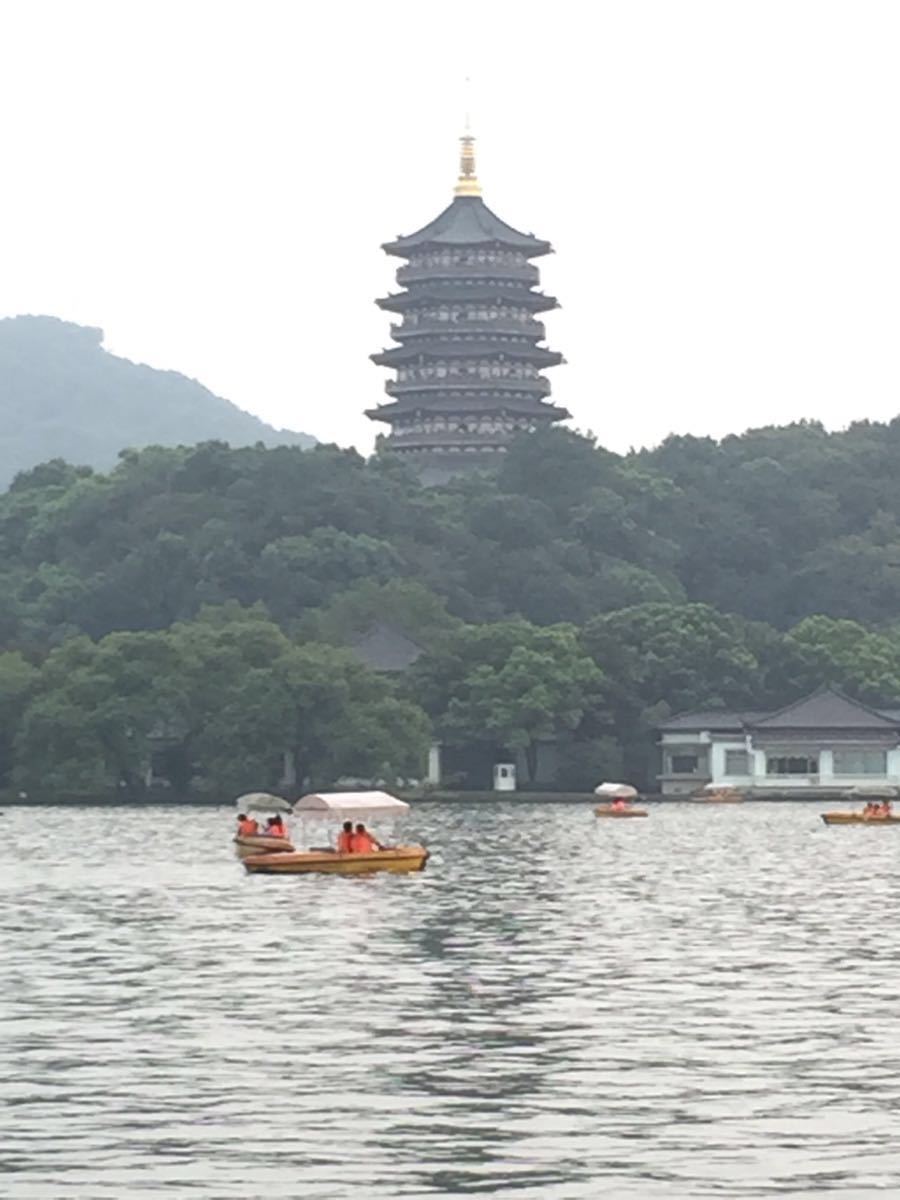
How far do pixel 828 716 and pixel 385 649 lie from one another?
19.1 m

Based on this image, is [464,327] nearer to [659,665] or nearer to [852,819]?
[659,665]

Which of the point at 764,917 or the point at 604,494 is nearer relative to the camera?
the point at 764,917

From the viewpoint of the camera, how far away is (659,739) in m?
124

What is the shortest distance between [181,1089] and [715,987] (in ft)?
36.1

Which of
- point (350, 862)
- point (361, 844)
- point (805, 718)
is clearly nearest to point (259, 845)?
point (361, 844)

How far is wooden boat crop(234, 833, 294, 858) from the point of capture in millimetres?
65188

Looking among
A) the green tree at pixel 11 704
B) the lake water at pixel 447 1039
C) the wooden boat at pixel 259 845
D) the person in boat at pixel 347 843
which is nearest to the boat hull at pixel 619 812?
the green tree at pixel 11 704

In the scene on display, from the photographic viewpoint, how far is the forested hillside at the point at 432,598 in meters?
110

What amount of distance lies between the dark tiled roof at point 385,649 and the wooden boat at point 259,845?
57.2 m

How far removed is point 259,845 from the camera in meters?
67.6

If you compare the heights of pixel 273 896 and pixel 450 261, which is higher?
pixel 450 261

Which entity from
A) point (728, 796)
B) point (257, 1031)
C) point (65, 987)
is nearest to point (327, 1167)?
point (257, 1031)

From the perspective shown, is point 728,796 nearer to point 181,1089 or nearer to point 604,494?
point 604,494

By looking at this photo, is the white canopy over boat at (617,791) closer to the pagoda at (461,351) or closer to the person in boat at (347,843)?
the person in boat at (347,843)
